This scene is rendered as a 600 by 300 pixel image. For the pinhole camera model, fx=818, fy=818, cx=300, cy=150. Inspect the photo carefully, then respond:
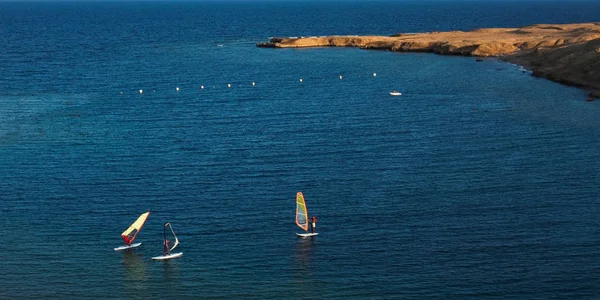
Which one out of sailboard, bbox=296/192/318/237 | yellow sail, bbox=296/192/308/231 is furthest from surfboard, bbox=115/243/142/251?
yellow sail, bbox=296/192/308/231

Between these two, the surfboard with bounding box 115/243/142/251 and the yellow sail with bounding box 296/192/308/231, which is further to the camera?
the yellow sail with bounding box 296/192/308/231

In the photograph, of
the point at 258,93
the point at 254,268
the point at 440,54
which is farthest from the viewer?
the point at 440,54

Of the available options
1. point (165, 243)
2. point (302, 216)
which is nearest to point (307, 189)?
point (302, 216)

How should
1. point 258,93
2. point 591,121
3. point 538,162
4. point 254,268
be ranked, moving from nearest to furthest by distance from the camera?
point 254,268
point 538,162
point 591,121
point 258,93

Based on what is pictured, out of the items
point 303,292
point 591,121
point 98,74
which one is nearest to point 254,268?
point 303,292

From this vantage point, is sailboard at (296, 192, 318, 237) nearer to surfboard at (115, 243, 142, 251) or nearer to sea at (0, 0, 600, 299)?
sea at (0, 0, 600, 299)

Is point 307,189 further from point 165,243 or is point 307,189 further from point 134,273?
point 134,273

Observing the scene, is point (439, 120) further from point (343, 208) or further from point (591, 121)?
point (343, 208)
